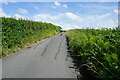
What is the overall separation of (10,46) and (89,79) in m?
9.73

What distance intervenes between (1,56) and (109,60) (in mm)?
7788

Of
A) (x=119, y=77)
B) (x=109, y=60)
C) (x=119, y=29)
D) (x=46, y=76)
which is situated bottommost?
(x=46, y=76)

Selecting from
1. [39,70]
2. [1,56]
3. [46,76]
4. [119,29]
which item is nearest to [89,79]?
[46,76]

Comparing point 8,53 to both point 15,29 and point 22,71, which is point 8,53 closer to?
point 22,71

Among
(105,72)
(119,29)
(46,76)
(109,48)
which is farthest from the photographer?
(119,29)

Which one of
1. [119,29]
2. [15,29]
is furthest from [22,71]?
[15,29]

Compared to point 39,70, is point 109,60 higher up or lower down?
higher up

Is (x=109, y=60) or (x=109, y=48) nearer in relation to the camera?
(x=109, y=60)

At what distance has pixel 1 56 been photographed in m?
10.7

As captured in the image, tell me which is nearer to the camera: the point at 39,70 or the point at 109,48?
the point at 109,48

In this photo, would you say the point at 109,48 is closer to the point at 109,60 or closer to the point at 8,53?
the point at 109,60

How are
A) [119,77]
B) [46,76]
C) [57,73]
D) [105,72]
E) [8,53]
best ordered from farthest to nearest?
[8,53]
[57,73]
[46,76]
[105,72]
[119,77]

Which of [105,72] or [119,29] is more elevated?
[119,29]

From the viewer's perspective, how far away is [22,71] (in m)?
7.64
